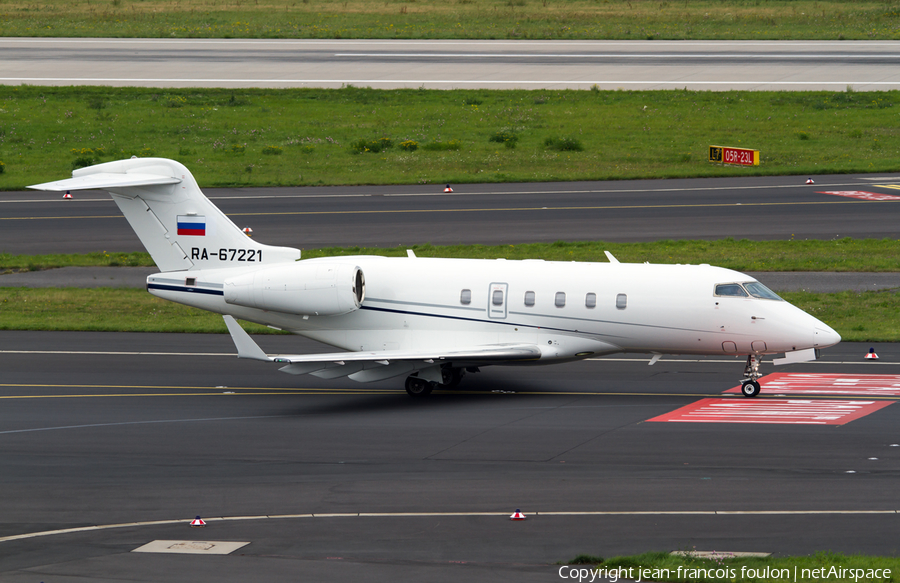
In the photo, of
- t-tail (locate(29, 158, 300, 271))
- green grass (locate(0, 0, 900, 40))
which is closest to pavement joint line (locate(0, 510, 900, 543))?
t-tail (locate(29, 158, 300, 271))

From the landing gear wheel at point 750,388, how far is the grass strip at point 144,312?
23.9ft

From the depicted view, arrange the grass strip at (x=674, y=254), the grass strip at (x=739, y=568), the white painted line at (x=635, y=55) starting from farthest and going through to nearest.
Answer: the white painted line at (x=635, y=55) → the grass strip at (x=674, y=254) → the grass strip at (x=739, y=568)

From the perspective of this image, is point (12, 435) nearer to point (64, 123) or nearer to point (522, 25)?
point (64, 123)

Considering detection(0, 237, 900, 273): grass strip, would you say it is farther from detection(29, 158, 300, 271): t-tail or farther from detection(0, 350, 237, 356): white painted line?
detection(29, 158, 300, 271): t-tail

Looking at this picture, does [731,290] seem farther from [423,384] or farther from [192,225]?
[192,225]

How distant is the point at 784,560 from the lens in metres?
15.5

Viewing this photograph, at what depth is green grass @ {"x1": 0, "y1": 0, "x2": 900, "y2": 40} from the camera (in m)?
84.5

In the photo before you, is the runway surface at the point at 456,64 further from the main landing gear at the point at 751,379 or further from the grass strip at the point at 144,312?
the main landing gear at the point at 751,379

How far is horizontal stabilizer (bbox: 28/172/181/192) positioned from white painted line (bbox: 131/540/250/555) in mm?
11764

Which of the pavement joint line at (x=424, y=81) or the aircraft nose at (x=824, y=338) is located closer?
the aircraft nose at (x=824, y=338)

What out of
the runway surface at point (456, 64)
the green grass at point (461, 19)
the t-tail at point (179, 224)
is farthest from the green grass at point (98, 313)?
the green grass at point (461, 19)

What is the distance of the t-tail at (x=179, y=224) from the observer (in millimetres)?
27953

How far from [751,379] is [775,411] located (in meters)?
1.56

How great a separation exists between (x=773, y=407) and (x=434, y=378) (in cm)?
813
